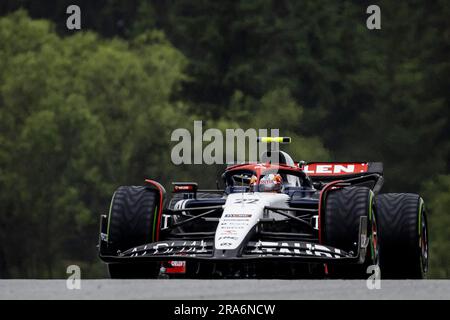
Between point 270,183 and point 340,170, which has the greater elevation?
point 270,183

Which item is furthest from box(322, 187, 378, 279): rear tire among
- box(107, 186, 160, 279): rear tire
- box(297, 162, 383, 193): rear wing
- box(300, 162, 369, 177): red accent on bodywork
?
box(300, 162, 369, 177): red accent on bodywork

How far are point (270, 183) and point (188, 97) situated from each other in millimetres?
46575

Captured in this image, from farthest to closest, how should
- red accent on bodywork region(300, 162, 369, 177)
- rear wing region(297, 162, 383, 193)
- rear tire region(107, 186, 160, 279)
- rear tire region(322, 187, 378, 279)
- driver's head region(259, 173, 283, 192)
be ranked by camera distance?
red accent on bodywork region(300, 162, 369, 177)
rear wing region(297, 162, 383, 193)
driver's head region(259, 173, 283, 192)
rear tire region(107, 186, 160, 279)
rear tire region(322, 187, 378, 279)

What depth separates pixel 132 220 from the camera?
16.2m

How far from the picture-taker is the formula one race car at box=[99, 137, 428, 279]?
14891 millimetres

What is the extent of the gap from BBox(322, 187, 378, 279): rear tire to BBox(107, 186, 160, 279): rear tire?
2.19 metres

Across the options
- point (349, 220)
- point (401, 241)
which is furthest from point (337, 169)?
point (349, 220)

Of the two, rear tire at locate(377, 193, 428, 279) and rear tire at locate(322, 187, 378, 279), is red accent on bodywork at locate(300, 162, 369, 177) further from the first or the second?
rear tire at locate(322, 187, 378, 279)

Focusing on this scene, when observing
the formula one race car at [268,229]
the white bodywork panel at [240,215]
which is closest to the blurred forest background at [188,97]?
the formula one race car at [268,229]

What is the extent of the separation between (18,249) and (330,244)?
3357 centimetres

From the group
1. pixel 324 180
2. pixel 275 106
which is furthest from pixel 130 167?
pixel 324 180

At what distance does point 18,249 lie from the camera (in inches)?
1875

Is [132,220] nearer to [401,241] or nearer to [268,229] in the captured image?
[268,229]

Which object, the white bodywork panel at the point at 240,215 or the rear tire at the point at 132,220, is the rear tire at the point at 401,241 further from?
the rear tire at the point at 132,220
